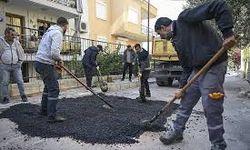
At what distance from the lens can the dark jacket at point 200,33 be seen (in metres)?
4.31

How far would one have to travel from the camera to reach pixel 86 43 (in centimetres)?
1739

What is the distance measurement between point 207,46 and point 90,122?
2.87 meters

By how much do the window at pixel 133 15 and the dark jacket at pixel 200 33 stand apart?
1067 inches

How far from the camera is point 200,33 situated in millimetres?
4711

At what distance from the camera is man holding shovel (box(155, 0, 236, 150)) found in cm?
433

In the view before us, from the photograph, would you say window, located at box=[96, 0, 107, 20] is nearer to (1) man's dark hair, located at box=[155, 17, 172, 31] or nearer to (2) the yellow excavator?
(2) the yellow excavator

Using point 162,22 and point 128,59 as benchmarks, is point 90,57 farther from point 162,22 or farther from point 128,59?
point 162,22

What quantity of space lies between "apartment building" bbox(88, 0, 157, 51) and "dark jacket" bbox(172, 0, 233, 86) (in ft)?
68.8

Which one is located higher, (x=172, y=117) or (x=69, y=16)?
(x=69, y=16)

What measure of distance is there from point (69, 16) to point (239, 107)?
13421 millimetres

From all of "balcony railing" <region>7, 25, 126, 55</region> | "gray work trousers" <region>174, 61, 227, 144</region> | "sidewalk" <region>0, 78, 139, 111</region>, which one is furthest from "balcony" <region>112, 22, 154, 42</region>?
"gray work trousers" <region>174, 61, 227, 144</region>

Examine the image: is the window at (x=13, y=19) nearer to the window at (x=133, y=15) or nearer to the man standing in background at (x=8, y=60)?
the man standing in background at (x=8, y=60)

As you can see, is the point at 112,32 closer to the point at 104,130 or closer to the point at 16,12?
the point at 16,12

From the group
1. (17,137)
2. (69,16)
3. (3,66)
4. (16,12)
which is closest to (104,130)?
(17,137)
